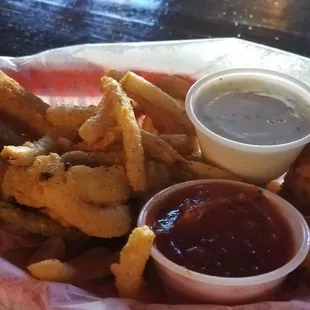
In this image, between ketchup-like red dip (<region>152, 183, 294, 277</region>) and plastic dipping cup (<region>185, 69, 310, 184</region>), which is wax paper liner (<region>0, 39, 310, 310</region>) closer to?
plastic dipping cup (<region>185, 69, 310, 184</region>)

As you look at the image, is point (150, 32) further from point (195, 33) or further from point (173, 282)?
point (173, 282)

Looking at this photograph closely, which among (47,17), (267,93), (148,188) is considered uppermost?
(267,93)

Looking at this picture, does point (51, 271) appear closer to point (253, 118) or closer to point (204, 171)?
point (204, 171)

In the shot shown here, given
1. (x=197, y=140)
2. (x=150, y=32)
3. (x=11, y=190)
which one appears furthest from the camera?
(x=150, y=32)

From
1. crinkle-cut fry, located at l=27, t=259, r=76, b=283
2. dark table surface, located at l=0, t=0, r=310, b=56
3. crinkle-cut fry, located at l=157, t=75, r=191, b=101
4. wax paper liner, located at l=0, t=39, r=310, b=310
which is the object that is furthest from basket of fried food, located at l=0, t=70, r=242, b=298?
dark table surface, located at l=0, t=0, r=310, b=56

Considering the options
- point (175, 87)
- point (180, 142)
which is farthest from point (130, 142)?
point (175, 87)

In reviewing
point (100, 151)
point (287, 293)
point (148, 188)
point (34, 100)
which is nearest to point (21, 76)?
point (34, 100)

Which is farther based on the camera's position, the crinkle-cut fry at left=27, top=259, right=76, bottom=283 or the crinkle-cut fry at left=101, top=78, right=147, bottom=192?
the crinkle-cut fry at left=101, top=78, right=147, bottom=192
